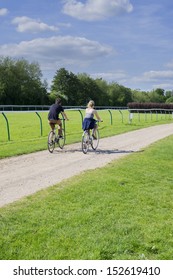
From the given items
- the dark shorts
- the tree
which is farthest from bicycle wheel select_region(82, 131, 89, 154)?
the tree

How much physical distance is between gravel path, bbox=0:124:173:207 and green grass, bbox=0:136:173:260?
448 millimetres

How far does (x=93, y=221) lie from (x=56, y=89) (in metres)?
99.5

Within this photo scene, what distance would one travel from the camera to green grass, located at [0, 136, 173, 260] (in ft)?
15.4

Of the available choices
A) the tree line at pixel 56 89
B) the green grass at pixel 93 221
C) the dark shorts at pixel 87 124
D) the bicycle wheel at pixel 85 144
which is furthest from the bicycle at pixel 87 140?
the tree line at pixel 56 89

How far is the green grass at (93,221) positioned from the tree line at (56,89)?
72.7 m

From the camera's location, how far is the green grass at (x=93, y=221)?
4703 mm

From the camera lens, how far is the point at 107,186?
25.9 feet

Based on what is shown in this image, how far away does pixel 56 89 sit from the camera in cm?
10375

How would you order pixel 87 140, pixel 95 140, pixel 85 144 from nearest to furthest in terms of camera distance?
pixel 85 144 → pixel 87 140 → pixel 95 140

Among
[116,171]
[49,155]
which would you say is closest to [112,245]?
[116,171]

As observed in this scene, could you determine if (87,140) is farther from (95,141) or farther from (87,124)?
(95,141)

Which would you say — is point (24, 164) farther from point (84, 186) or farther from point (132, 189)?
point (132, 189)

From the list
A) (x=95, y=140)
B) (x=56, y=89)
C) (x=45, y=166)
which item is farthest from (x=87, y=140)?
(x=56, y=89)

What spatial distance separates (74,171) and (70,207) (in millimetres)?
3295
